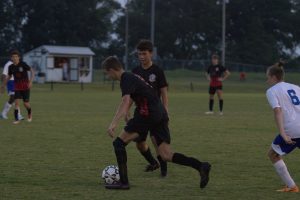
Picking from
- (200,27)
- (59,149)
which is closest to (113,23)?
(200,27)

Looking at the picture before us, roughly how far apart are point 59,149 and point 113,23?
79.7m

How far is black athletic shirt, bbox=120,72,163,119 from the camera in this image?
8.25 meters

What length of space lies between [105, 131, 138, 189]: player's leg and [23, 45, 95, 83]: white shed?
4762 centimetres

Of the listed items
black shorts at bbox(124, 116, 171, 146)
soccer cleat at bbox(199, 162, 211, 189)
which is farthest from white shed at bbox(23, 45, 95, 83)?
soccer cleat at bbox(199, 162, 211, 189)

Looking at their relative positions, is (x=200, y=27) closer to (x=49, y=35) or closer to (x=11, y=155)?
(x=49, y=35)

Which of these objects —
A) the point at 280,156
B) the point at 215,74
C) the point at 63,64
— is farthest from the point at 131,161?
the point at 63,64

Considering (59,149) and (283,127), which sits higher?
(283,127)

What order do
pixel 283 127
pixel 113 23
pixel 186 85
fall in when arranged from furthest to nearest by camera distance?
pixel 113 23, pixel 186 85, pixel 283 127

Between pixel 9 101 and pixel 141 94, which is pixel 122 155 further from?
pixel 9 101

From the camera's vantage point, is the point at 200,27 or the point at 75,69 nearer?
the point at 75,69

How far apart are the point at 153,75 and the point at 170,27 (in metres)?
76.5

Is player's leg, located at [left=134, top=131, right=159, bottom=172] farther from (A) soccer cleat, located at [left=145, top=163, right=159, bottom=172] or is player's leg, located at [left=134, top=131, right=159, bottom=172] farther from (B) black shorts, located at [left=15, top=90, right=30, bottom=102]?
(B) black shorts, located at [left=15, top=90, right=30, bottom=102]

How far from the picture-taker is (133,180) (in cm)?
924

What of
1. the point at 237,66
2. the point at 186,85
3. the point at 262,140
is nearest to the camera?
the point at 262,140
